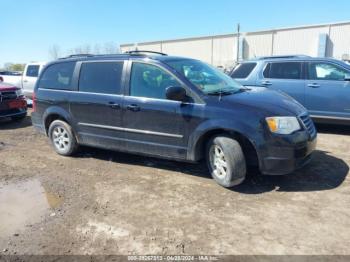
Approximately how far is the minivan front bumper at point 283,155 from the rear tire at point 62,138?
3.55m

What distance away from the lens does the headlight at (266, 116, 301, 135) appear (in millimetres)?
4180

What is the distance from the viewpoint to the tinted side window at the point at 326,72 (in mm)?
7312

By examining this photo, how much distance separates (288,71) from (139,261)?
21.1 ft

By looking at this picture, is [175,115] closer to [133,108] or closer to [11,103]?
[133,108]

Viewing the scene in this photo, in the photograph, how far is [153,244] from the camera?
3.27 m

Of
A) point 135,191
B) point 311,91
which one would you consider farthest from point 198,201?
point 311,91

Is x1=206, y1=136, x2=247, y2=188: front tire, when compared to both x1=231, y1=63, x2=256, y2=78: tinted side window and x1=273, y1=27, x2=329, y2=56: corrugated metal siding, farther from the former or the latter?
x1=273, y1=27, x2=329, y2=56: corrugated metal siding

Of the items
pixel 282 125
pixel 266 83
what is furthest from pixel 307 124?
pixel 266 83

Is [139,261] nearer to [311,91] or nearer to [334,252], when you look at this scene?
[334,252]

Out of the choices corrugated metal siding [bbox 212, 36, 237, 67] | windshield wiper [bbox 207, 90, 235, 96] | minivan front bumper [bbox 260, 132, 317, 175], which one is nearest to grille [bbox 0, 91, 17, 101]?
windshield wiper [bbox 207, 90, 235, 96]

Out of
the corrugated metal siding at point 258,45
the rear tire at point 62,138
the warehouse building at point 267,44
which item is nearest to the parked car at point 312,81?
the rear tire at point 62,138

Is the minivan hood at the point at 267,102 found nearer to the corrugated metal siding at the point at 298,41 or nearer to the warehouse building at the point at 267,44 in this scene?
the warehouse building at the point at 267,44

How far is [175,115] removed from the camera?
4.73 metres

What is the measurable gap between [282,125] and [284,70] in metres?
4.29
